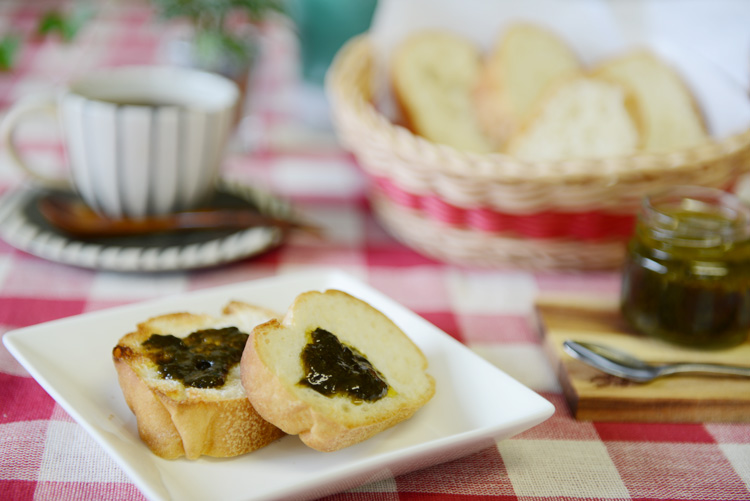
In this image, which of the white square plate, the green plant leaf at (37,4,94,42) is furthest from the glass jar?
the green plant leaf at (37,4,94,42)

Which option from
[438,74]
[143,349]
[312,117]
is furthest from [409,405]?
[312,117]

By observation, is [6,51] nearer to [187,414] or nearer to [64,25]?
[64,25]

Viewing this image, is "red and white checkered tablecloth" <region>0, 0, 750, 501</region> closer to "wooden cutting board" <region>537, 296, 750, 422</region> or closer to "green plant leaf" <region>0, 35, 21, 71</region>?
"wooden cutting board" <region>537, 296, 750, 422</region>

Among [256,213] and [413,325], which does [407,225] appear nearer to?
[256,213]

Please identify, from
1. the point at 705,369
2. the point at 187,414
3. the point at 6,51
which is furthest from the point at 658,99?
the point at 6,51

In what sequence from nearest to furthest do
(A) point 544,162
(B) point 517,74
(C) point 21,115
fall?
(A) point 544,162 < (C) point 21,115 < (B) point 517,74

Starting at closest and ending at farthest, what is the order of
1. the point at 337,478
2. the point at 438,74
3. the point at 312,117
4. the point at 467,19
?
the point at 337,478 → the point at 438,74 → the point at 467,19 → the point at 312,117
